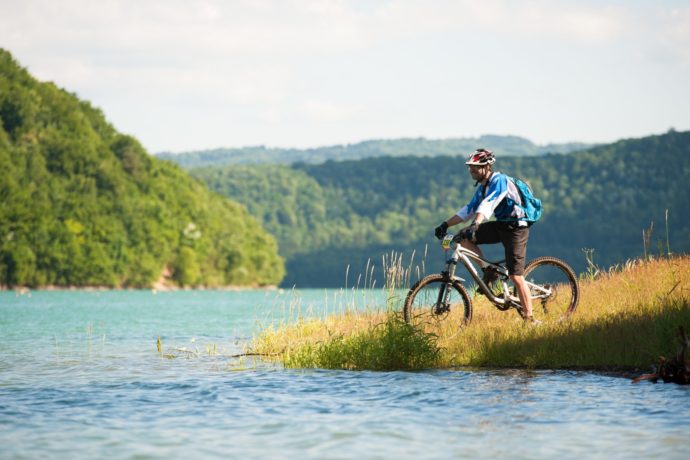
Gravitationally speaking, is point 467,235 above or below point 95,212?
below

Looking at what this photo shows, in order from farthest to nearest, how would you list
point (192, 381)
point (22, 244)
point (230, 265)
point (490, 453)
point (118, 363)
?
point (230, 265) < point (22, 244) < point (118, 363) < point (192, 381) < point (490, 453)

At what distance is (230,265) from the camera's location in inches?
4685

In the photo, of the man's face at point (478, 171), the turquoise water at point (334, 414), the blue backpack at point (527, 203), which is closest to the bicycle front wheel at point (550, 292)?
the blue backpack at point (527, 203)

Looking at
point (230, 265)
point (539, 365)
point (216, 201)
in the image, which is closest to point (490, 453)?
point (539, 365)

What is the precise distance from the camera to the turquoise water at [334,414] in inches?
307

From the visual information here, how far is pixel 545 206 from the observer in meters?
162

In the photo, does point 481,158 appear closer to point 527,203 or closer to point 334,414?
point 527,203

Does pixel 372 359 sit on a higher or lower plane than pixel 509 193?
lower

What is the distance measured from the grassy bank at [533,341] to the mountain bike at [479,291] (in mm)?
216

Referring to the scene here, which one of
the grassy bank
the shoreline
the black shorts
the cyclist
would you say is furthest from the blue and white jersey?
the shoreline

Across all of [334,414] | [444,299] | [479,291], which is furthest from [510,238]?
[334,414]

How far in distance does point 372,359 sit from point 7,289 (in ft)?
277

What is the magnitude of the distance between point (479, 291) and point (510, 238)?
82 centimetres

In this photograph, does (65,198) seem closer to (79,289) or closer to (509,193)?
(79,289)
